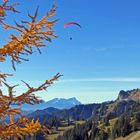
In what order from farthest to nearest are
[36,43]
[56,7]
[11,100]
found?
[56,7] < [36,43] < [11,100]

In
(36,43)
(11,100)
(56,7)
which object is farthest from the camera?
(56,7)

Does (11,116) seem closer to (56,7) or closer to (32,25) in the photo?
(32,25)

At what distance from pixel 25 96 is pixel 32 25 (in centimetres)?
193

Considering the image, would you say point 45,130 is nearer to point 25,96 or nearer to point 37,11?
point 25,96

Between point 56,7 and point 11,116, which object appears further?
point 56,7

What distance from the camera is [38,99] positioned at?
10219 millimetres

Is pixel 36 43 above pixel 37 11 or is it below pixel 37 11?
below

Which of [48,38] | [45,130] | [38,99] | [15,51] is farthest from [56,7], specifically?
[45,130]

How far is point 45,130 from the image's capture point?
1048cm

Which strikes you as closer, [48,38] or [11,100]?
[11,100]

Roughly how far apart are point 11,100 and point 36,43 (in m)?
1.75

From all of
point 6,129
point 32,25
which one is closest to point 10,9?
point 32,25

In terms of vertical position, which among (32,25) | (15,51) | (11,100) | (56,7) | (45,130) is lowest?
(45,130)

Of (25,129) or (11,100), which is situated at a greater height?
(11,100)
